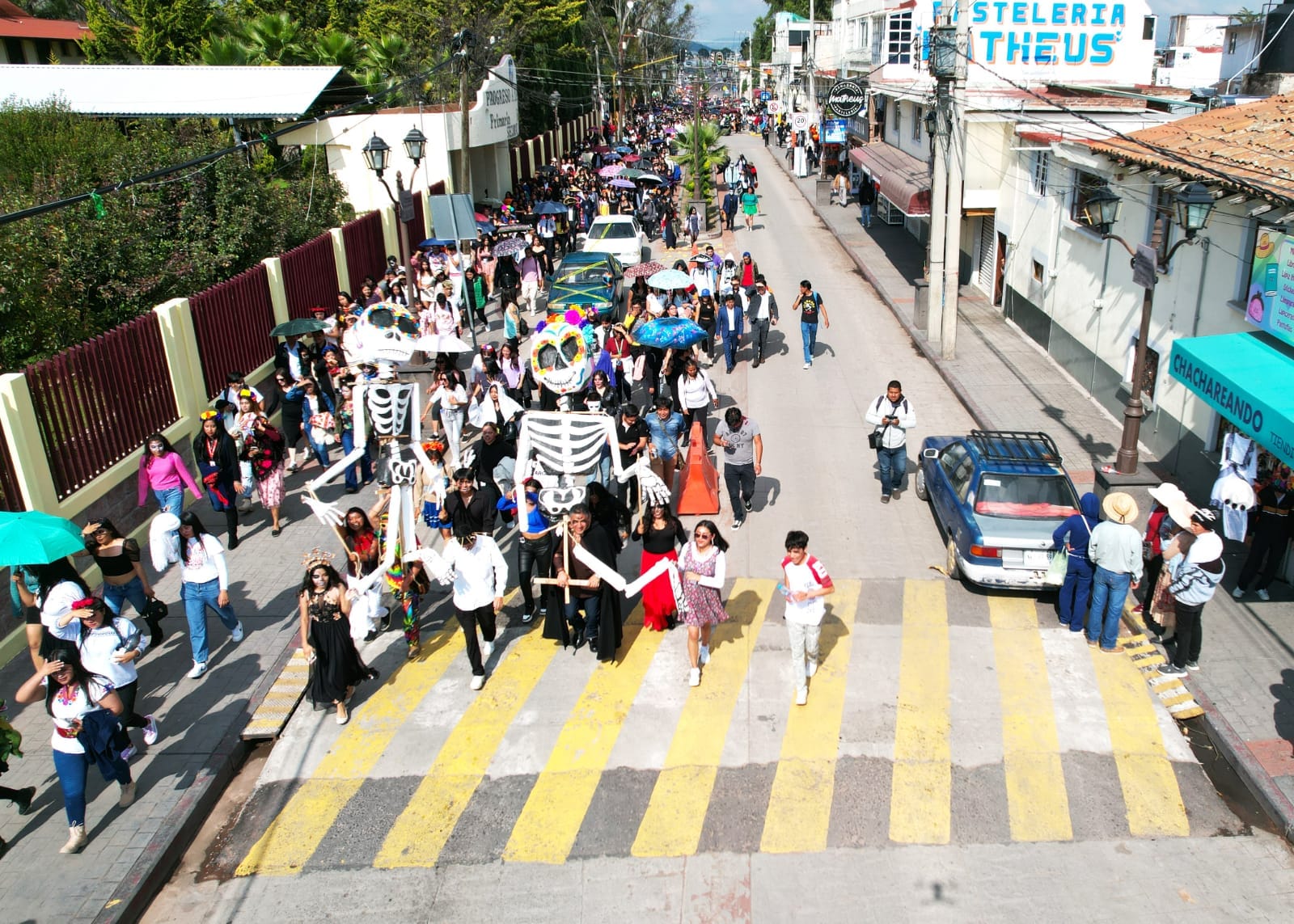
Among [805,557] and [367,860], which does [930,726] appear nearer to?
[805,557]

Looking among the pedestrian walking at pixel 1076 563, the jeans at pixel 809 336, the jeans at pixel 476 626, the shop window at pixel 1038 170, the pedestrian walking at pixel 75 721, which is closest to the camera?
the pedestrian walking at pixel 75 721

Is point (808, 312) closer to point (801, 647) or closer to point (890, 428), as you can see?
point (890, 428)

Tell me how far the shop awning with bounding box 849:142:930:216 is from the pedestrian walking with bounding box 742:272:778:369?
670 cm

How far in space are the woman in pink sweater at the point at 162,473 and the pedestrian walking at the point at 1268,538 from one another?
1116 centimetres

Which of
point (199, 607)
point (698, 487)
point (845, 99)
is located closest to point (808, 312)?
point (698, 487)

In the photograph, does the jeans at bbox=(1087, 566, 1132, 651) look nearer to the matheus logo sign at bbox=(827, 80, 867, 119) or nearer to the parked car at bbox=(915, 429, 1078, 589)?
the parked car at bbox=(915, 429, 1078, 589)

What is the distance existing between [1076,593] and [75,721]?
28.1ft

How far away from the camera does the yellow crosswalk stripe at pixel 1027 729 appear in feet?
24.8

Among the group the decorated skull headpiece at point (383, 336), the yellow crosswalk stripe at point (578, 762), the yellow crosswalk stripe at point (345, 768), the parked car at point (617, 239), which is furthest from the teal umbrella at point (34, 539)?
the parked car at point (617, 239)

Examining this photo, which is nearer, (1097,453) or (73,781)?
(73,781)

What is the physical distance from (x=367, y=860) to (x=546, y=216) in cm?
2199

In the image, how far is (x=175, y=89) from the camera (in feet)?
91.6

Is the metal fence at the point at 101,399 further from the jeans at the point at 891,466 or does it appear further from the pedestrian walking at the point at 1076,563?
the pedestrian walking at the point at 1076,563

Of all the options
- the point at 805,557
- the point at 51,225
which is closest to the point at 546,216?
the point at 51,225
